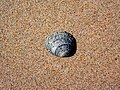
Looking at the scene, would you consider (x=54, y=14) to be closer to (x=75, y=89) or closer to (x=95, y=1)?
(x=95, y=1)

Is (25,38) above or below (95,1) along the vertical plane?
below

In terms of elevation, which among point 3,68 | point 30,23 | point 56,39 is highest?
point 30,23

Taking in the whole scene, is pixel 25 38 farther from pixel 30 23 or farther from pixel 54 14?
pixel 54 14

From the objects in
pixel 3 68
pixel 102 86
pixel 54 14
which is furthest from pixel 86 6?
pixel 3 68
